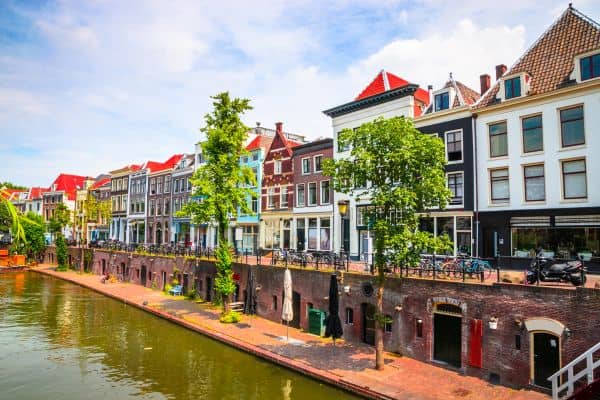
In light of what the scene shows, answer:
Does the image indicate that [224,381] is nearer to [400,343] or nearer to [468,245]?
[400,343]

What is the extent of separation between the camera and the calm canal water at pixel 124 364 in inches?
634

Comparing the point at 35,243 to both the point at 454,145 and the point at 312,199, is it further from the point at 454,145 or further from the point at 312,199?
the point at 454,145

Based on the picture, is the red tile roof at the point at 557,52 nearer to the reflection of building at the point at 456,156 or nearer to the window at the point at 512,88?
the window at the point at 512,88

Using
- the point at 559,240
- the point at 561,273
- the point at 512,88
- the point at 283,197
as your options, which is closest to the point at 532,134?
the point at 512,88

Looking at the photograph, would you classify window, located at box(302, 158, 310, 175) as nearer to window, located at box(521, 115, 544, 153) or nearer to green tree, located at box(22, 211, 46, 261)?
window, located at box(521, 115, 544, 153)

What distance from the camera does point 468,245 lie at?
2538 cm

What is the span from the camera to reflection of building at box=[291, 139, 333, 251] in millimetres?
35250

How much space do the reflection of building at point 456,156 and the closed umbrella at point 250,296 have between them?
1204cm

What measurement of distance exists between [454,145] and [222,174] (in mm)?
14984

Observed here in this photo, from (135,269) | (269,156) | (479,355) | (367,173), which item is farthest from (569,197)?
(135,269)

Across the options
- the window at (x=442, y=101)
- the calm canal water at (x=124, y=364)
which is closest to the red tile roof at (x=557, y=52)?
the window at (x=442, y=101)

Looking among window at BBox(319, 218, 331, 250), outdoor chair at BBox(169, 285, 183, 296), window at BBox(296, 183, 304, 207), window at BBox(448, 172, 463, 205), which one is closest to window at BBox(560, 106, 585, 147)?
window at BBox(448, 172, 463, 205)

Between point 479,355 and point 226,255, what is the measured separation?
1554 centimetres

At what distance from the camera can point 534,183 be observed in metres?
22.8
